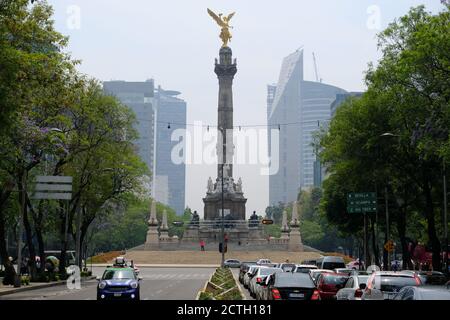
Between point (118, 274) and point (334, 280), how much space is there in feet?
28.3

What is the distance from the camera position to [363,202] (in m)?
52.7

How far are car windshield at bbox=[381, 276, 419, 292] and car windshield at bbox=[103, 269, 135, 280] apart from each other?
10.7 m

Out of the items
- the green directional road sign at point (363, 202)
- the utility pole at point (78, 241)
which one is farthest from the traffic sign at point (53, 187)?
the green directional road sign at point (363, 202)

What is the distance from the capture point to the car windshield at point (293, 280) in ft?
79.9

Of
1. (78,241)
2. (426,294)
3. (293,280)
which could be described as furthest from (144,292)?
(426,294)

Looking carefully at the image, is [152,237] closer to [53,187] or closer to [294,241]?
[294,241]

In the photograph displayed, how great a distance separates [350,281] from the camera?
25.8m

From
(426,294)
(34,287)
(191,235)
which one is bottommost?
(34,287)

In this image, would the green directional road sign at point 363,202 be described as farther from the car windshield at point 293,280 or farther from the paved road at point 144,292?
the car windshield at point 293,280

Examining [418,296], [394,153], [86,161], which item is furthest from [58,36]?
[418,296]

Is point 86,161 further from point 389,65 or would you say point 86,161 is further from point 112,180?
point 389,65

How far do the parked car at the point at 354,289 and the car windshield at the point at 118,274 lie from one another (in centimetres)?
876

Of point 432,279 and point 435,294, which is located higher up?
point 435,294
